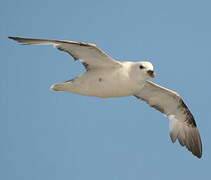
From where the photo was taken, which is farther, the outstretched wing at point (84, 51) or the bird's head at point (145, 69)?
the bird's head at point (145, 69)

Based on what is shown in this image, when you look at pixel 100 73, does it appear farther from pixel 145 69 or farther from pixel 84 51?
pixel 145 69

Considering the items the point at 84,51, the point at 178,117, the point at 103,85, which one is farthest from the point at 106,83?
the point at 178,117

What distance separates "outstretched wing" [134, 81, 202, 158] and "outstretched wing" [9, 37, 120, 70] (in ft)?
8.80

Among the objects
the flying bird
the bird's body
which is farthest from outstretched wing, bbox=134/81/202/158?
the bird's body

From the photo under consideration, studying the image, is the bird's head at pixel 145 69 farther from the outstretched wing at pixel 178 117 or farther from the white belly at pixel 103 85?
the outstretched wing at pixel 178 117

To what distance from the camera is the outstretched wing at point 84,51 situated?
1191 cm

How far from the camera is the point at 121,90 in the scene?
1236 cm

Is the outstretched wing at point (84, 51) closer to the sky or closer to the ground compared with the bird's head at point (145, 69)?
closer to the sky

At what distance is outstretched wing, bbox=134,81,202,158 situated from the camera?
1512cm

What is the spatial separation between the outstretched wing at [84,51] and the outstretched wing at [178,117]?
8.80ft

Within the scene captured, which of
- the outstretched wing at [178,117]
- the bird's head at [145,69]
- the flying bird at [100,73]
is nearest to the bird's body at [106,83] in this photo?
the flying bird at [100,73]

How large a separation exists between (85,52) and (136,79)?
1313 millimetres

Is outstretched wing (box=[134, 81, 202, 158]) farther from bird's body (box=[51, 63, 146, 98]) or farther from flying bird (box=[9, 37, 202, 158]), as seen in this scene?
bird's body (box=[51, 63, 146, 98])

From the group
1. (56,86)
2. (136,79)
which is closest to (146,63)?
(136,79)
